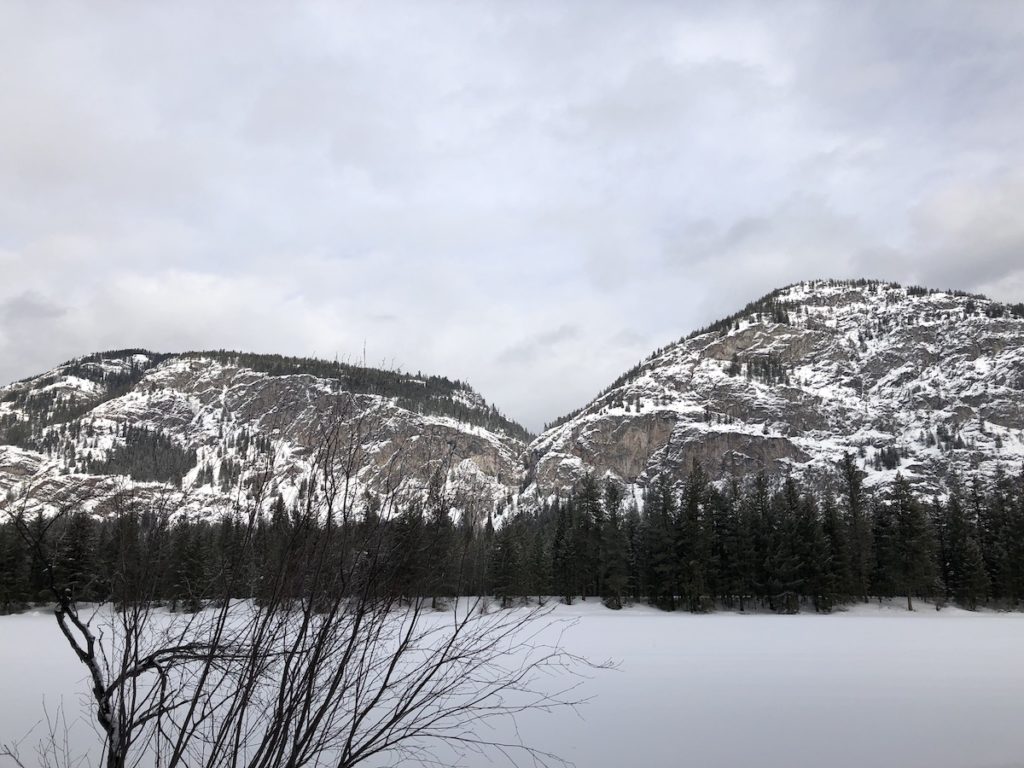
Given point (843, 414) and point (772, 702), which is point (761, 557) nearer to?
point (772, 702)

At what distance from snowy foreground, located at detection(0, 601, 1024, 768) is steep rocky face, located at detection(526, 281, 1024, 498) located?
135m

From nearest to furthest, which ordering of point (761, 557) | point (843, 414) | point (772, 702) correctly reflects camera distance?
point (772, 702)
point (761, 557)
point (843, 414)

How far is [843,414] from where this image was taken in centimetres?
17138

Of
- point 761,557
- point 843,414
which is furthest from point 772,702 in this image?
point 843,414

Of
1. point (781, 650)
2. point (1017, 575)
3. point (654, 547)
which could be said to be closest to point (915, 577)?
point (1017, 575)

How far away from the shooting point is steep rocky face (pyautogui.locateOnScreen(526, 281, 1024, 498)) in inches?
5851

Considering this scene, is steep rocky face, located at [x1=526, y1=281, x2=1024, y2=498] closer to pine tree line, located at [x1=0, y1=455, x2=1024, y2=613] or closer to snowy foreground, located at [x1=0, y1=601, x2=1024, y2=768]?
pine tree line, located at [x1=0, y1=455, x2=1024, y2=613]

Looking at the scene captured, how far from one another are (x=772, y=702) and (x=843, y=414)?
18188cm

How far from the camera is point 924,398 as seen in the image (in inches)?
6535

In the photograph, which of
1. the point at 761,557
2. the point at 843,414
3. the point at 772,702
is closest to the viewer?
the point at 772,702

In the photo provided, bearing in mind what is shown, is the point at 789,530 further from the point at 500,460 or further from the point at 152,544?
the point at 500,460

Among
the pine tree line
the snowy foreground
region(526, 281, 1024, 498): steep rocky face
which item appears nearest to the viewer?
the snowy foreground

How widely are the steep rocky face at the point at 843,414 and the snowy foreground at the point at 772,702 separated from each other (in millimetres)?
134758

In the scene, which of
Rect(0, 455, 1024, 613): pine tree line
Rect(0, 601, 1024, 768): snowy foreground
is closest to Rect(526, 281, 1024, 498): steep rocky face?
Rect(0, 455, 1024, 613): pine tree line
